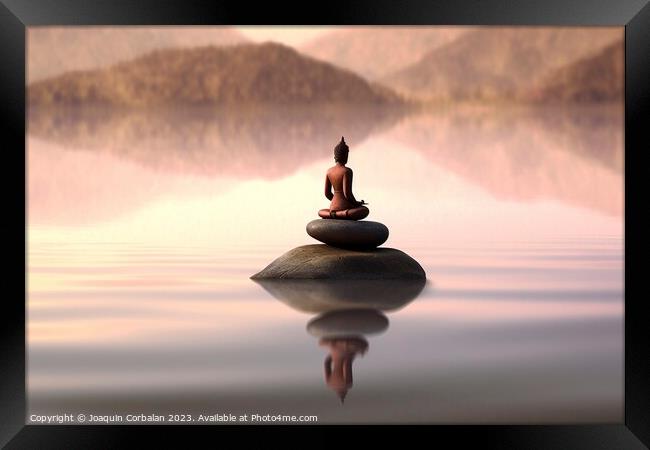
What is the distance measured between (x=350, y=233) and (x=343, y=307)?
6.23 feet

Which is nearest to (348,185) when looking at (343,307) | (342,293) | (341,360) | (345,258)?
(345,258)

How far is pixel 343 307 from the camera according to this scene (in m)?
7.27

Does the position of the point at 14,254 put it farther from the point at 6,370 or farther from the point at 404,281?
the point at 404,281

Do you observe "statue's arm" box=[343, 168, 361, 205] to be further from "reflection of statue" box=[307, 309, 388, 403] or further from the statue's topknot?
"reflection of statue" box=[307, 309, 388, 403]

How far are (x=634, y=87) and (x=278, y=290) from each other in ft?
14.9

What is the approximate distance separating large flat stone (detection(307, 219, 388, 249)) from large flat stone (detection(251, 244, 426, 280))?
89 millimetres

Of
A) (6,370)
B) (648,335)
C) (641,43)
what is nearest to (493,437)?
(648,335)

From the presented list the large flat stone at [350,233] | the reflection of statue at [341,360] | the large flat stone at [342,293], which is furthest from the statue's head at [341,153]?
the reflection of statue at [341,360]

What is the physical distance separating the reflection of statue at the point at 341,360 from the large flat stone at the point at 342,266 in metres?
2.96

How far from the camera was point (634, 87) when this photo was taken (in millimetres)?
4504

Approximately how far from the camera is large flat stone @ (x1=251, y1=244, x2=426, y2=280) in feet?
29.0

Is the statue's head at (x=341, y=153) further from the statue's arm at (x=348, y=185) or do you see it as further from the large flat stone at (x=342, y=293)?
the large flat stone at (x=342, y=293)

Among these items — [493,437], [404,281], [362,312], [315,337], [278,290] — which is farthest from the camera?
[404,281]

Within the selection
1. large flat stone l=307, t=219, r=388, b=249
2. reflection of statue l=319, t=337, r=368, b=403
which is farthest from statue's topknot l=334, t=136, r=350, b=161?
reflection of statue l=319, t=337, r=368, b=403
